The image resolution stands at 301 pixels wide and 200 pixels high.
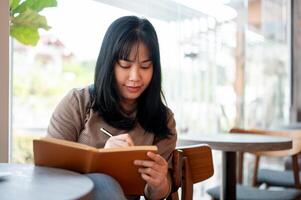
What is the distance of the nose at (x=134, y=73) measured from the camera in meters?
1.38

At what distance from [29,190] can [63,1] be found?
1.42 metres

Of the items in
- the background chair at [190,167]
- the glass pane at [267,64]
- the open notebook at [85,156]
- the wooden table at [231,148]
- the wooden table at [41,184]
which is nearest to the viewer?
the wooden table at [41,184]

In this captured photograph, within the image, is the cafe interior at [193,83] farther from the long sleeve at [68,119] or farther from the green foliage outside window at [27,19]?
the long sleeve at [68,119]

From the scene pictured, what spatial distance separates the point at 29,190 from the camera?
77 centimetres

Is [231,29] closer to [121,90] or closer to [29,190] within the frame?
[121,90]

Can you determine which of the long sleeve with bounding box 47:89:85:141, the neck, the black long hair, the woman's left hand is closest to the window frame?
the long sleeve with bounding box 47:89:85:141

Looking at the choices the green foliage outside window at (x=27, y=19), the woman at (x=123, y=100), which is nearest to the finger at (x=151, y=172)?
the woman at (x=123, y=100)

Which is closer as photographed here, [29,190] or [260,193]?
[29,190]

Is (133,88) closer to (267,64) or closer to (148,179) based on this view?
(148,179)

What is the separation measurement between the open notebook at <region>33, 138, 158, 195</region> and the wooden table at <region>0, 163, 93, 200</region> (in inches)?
1.5

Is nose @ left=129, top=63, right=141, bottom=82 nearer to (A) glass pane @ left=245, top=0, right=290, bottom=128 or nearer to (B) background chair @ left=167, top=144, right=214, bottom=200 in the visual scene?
(B) background chair @ left=167, top=144, right=214, bottom=200

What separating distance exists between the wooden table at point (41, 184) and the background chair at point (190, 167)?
46 centimetres

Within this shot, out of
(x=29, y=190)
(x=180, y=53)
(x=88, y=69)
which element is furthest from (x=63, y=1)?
(x=29, y=190)

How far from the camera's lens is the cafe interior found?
4.50 ft
